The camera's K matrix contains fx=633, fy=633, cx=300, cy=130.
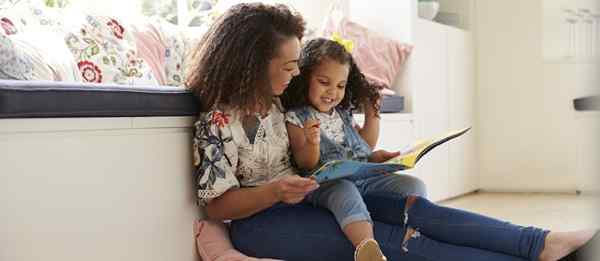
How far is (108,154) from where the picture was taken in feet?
3.88

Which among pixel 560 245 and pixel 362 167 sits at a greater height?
pixel 362 167

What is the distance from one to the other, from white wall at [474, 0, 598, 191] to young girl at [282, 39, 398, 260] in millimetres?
2042

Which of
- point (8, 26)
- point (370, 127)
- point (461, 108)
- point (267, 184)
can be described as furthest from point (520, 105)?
point (8, 26)

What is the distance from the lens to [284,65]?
4.55ft

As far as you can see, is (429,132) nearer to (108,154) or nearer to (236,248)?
(236,248)

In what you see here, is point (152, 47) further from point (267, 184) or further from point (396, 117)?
point (396, 117)

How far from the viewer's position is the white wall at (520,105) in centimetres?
344

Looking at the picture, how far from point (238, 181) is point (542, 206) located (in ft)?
6.64

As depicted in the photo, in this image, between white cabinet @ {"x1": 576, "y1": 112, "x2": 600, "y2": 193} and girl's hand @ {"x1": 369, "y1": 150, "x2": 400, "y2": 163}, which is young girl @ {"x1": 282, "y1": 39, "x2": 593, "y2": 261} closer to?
girl's hand @ {"x1": 369, "y1": 150, "x2": 400, "y2": 163}

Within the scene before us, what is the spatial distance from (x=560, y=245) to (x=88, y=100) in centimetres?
93

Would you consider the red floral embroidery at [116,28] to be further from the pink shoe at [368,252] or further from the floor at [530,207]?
the floor at [530,207]

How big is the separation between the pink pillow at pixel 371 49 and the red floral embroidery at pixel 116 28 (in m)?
1.01

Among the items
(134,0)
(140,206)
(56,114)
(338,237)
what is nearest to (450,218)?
(338,237)

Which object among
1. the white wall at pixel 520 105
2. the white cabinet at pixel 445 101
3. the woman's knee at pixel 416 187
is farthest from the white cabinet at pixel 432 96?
the woman's knee at pixel 416 187
